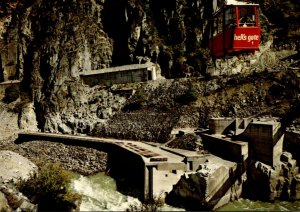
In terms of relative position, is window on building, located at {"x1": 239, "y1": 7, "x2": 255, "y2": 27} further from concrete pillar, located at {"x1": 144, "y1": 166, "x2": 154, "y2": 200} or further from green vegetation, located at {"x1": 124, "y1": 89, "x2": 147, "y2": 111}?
green vegetation, located at {"x1": 124, "y1": 89, "x2": 147, "y2": 111}

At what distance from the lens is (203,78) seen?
43500 millimetres

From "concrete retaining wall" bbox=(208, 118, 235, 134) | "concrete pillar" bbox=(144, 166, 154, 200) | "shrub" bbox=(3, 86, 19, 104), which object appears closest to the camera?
"concrete pillar" bbox=(144, 166, 154, 200)

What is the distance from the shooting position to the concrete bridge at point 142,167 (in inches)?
1006

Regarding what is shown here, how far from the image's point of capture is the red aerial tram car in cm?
2103

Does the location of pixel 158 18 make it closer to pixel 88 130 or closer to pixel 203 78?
pixel 203 78

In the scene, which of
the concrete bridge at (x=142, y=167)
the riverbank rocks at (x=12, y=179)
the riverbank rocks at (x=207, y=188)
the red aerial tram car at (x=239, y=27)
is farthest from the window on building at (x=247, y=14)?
the riverbank rocks at (x=12, y=179)

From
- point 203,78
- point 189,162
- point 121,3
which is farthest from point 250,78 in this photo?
point 121,3

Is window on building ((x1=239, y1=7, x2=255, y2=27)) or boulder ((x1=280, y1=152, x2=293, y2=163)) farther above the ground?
window on building ((x1=239, y1=7, x2=255, y2=27))

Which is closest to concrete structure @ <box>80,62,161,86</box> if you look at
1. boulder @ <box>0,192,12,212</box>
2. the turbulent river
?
the turbulent river

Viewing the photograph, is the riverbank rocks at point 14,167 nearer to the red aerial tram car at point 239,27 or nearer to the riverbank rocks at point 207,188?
the riverbank rocks at point 207,188

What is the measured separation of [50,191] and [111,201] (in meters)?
4.60

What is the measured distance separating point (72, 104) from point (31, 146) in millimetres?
11336

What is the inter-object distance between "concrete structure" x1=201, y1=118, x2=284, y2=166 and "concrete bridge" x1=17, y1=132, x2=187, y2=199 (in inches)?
142

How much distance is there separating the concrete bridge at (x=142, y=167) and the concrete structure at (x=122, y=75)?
17.5 m
